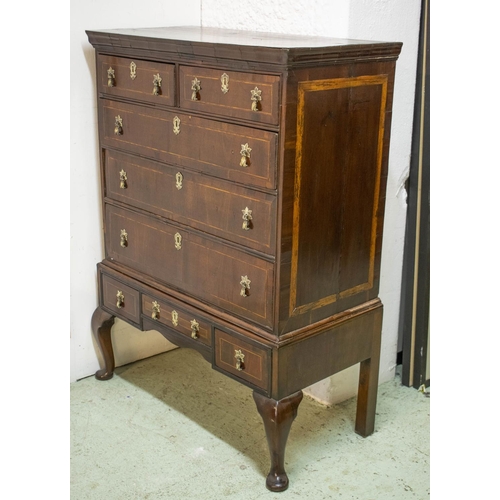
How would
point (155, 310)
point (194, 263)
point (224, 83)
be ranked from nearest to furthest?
point (224, 83) < point (194, 263) < point (155, 310)

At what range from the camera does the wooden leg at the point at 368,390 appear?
284cm

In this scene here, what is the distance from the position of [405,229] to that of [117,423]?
1.51 m

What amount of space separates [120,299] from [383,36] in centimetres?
155

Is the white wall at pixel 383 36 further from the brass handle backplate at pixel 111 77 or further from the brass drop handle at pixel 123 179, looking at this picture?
the brass drop handle at pixel 123 179

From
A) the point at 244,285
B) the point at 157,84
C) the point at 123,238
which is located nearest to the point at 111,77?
the point at 157,84

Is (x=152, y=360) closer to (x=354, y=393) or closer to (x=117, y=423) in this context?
(x=117, y=423)

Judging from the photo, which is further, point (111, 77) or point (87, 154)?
point (87, 154)

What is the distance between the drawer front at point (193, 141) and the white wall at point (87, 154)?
0.55 feet

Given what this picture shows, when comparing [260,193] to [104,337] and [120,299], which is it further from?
[104,337]

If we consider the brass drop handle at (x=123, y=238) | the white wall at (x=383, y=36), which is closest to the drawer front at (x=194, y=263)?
the brass drop handle at (x=123, y=238)

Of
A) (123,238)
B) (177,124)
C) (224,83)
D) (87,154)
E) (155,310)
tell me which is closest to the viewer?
(224,83)

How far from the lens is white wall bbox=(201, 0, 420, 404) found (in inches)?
109

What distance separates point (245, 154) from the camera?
7.72 ft
